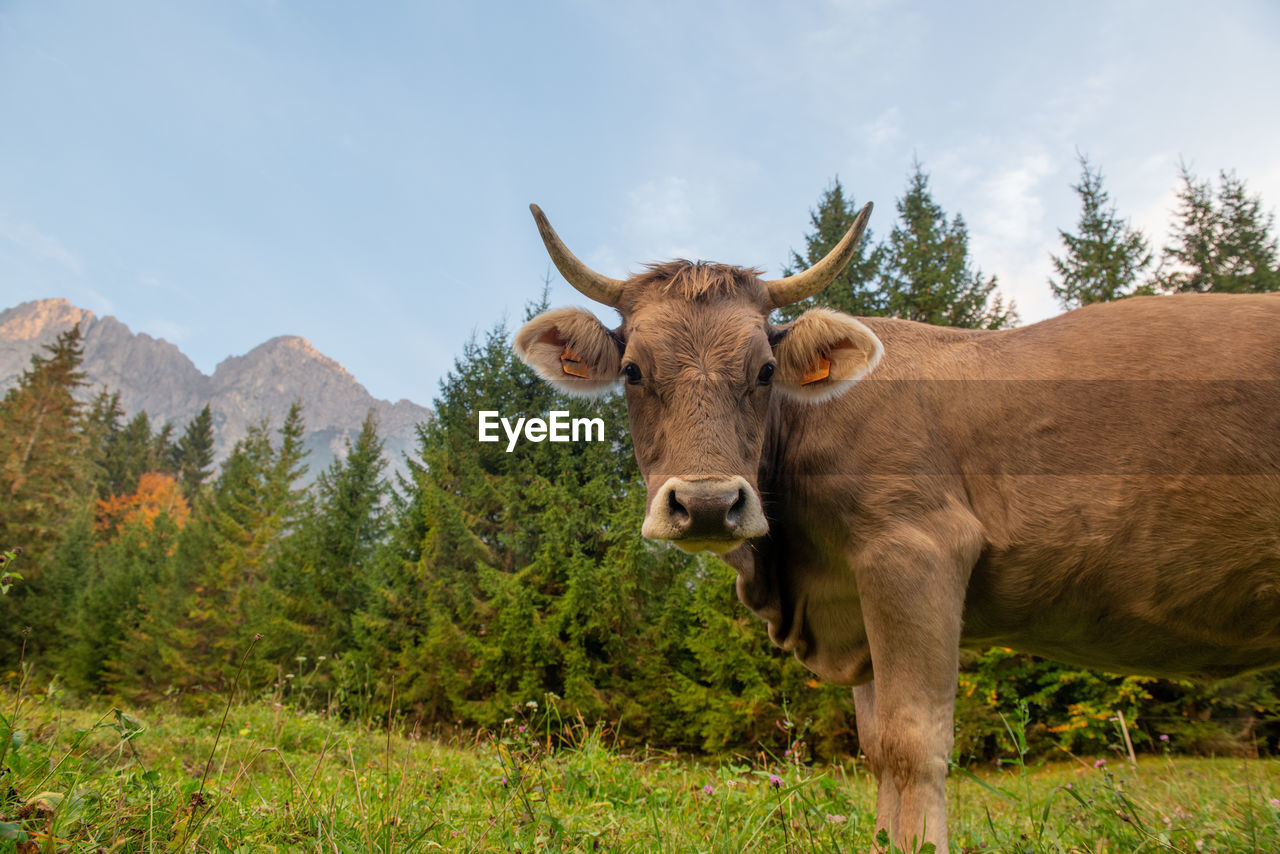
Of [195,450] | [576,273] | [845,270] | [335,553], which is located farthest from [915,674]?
[195,450]

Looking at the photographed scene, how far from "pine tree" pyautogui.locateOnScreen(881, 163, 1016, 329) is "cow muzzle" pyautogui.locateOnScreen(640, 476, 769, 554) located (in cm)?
1532

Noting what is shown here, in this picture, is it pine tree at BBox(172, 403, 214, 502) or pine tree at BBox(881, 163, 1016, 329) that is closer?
pine tree at BBox(881, 163, 1016, 329)

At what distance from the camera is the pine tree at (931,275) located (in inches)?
680

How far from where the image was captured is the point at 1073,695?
1250cm

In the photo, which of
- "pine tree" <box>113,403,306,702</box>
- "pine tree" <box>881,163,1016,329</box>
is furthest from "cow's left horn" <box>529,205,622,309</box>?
"pine tree" <box>113,403,306,702</box>

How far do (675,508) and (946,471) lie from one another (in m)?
1.33

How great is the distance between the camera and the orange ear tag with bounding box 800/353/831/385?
3258mm

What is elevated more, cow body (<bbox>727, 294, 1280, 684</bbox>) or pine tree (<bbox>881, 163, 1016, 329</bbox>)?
pine tree (<bbox>881, 163, 1016, 329</bbox>)

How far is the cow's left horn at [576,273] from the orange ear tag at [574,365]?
306mm

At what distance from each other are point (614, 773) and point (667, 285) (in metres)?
2.97

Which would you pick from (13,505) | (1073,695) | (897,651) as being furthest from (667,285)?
(13,505)

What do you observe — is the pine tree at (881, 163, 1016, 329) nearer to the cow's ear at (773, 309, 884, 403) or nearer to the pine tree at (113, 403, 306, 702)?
the cow's ear at (773, 309, 884, 403)

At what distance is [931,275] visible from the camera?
17391 millimetres

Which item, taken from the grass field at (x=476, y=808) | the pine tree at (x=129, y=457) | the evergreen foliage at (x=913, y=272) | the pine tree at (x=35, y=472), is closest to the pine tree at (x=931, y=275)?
the evergreen foliage at (x=913, y=272)
